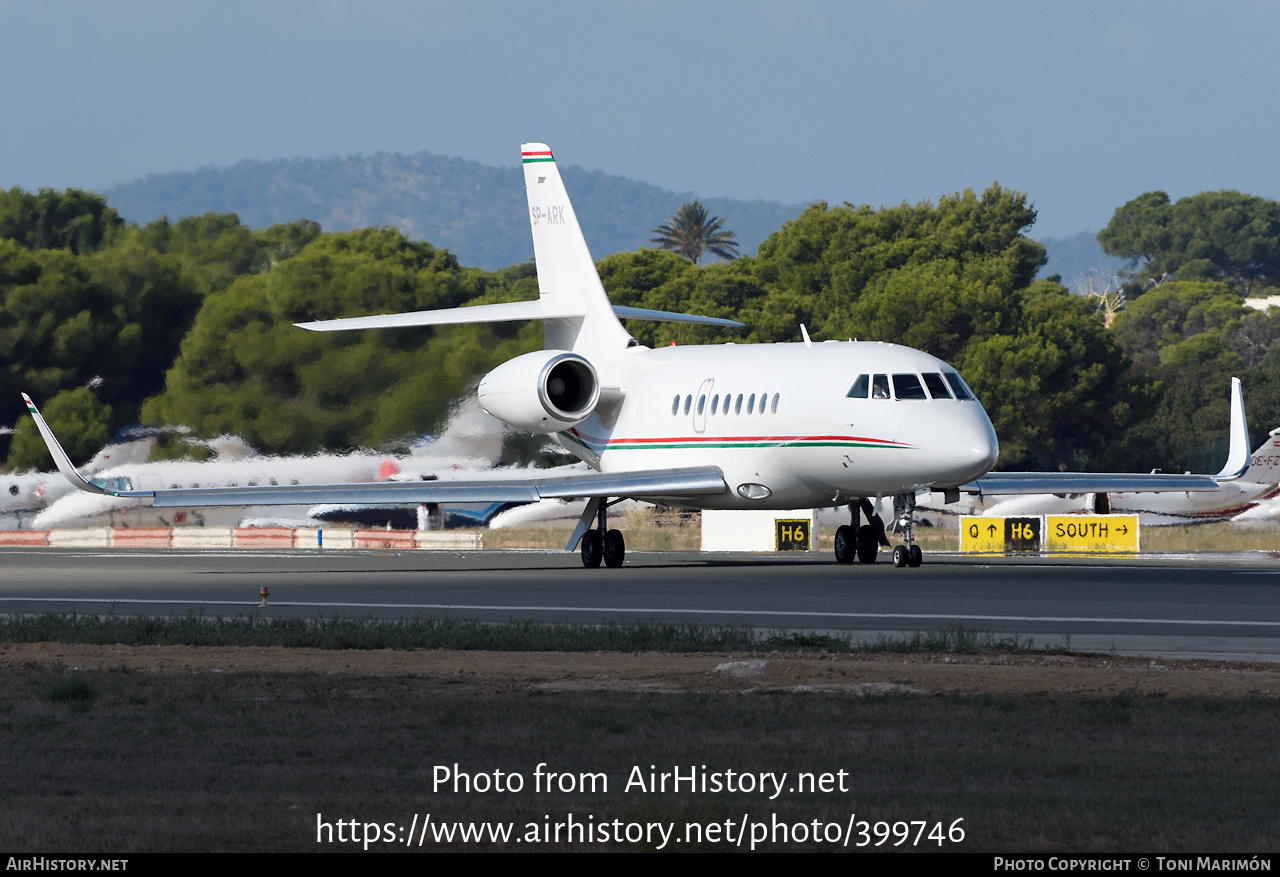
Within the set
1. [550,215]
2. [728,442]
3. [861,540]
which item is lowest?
[861,540]

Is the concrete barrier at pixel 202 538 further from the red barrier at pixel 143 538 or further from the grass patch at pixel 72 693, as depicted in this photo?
the grass patch at pixel 72 693

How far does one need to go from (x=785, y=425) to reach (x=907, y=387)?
8.16 ft

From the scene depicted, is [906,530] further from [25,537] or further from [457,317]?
[25,537]

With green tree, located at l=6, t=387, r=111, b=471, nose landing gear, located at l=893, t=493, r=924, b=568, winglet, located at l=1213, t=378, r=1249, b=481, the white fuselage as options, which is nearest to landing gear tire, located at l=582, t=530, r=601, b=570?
the white fuselage

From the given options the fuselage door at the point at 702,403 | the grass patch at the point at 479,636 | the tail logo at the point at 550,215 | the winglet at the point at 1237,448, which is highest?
the tail logo at the point at 550,215

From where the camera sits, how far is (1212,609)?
68.8 feet

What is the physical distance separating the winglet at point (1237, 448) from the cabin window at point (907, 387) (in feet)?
26.4

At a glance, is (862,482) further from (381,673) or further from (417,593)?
(381,673)

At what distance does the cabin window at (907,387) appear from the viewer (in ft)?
98.1

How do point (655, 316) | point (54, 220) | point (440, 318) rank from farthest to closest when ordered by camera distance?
point (54, 220) < point (655, 316) < point (440, 318)

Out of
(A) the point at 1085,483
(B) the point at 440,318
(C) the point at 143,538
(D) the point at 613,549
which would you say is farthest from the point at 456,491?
(C) the point at 143,538

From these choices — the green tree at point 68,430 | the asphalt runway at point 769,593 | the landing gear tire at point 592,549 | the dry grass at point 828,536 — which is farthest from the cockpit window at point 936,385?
the green tree at point 68,430

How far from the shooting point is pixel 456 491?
103 feet
